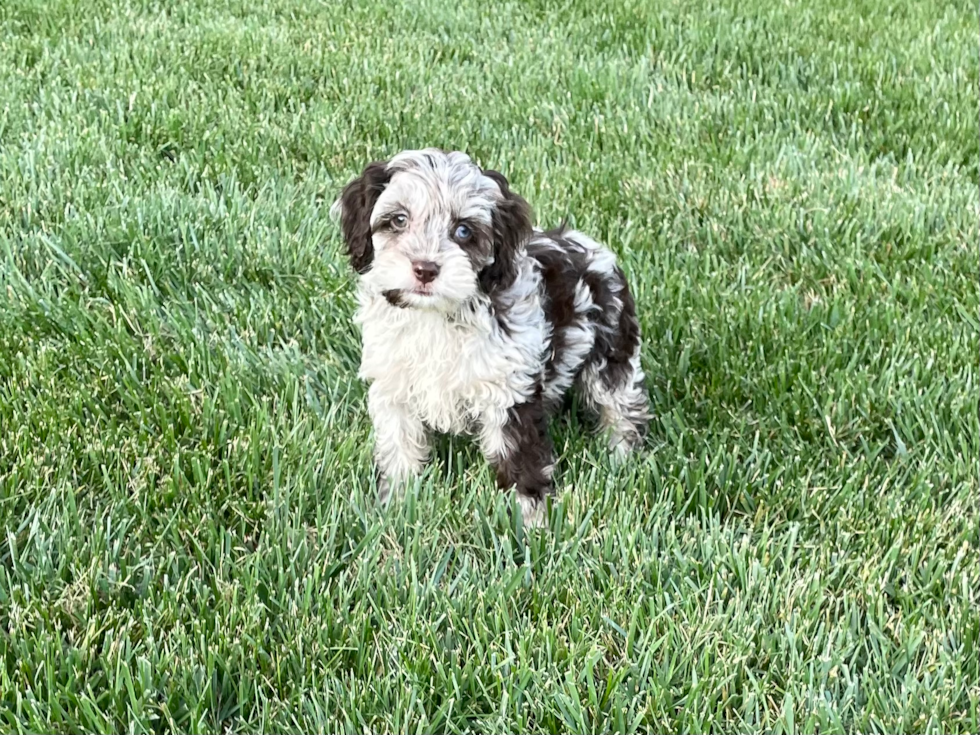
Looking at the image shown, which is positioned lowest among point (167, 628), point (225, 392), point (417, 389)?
point (167, 628)

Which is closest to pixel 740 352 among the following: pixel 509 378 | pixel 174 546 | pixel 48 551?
pixel 509 378

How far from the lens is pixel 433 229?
2.82 metres

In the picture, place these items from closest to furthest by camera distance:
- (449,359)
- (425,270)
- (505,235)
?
(425,270) → (505,235) → (449,359)

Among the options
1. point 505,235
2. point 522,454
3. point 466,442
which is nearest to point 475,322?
point 505,235

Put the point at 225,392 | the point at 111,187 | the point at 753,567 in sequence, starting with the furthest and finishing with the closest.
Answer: the point at 111,187
the point at 225,392
the point at 753,567

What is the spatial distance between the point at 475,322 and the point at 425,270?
0.39 metres

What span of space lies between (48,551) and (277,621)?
0.73 meters

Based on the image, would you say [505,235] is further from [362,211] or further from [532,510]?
[532,510]

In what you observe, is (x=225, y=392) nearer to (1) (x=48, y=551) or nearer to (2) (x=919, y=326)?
(1) (x=48, y=551)

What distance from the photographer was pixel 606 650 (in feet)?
8.52

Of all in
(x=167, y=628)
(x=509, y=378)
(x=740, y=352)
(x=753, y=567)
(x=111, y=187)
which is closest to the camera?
(x=167, y=628)

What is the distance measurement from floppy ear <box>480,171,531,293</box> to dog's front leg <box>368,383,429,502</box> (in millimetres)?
567

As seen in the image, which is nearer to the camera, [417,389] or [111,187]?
[417,389]

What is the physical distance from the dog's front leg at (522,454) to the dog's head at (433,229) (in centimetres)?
45
